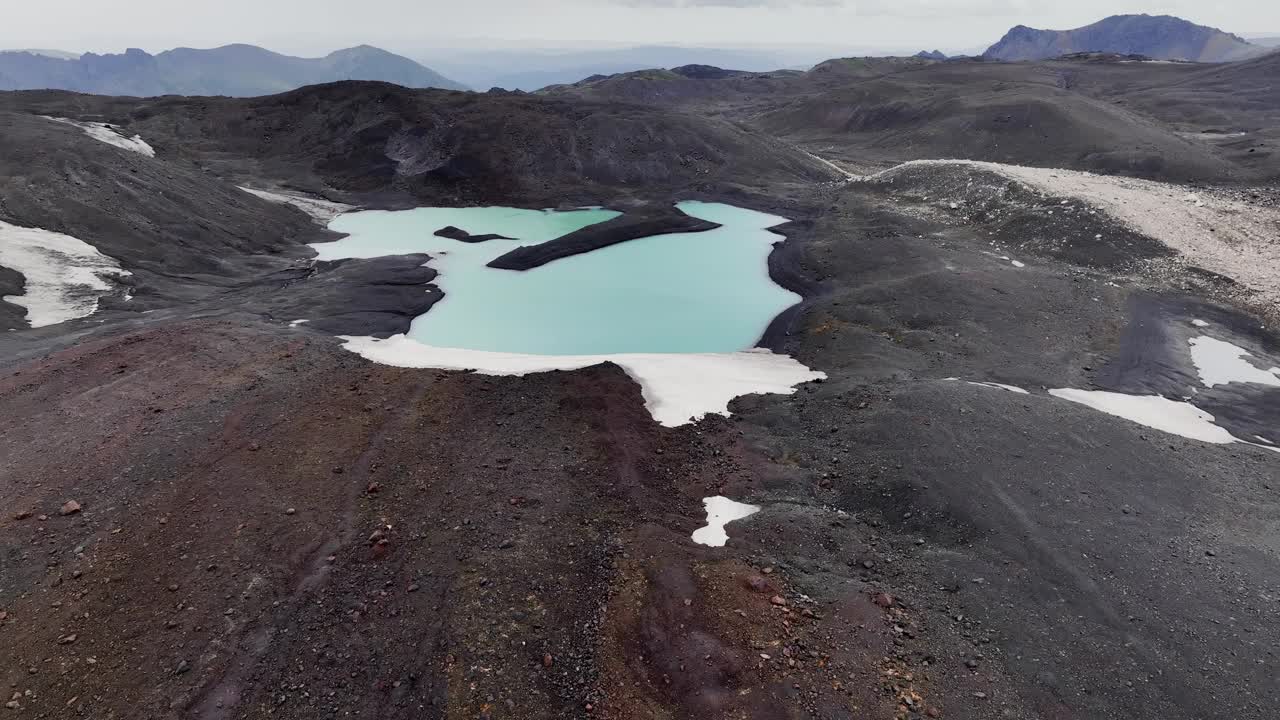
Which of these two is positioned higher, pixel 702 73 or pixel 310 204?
pixel 702 73

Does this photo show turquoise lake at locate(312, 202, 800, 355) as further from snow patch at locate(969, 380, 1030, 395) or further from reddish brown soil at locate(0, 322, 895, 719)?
snow patch at locate(969, 380, 1030, 395)

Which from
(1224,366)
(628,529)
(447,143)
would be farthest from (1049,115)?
(628,529)

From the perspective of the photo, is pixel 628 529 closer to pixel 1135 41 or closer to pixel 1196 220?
pixel 1196 220

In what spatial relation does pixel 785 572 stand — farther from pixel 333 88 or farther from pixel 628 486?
pixel 333 88

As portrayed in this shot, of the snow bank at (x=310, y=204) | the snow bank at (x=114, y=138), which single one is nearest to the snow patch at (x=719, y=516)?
the snow bank at (x=310, y=204)

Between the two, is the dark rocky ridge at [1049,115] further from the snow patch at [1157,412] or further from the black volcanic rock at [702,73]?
the snow patch at [1157,412]

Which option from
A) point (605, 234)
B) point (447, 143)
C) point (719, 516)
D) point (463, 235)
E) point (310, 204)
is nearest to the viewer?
point (719, 516)

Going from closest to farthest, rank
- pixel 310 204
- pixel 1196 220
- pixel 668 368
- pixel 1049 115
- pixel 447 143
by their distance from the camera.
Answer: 1. pixel 668 368
2. pixel 1196 220
3. pixel 310 204
4. pixel 447 143
5. pixel 1049 115

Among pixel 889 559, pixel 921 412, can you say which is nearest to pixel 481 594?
pixel 889 559
